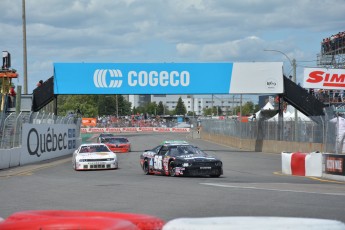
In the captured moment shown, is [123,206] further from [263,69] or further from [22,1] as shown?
[22,1]

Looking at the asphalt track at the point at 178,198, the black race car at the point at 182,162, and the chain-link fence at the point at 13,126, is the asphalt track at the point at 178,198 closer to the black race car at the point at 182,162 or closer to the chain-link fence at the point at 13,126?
the black race car at the point at 182,162

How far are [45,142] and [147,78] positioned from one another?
6836 millimetres

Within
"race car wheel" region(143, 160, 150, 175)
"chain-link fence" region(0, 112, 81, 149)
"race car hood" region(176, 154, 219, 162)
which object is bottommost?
"race car wheel" region(143, 160, 150, 175)

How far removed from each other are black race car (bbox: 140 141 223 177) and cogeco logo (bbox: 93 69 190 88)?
50.9ft

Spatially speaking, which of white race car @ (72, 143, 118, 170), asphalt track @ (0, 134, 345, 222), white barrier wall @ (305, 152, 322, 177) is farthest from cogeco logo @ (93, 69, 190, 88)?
asphalt track @ (0, 134, 345, 222)

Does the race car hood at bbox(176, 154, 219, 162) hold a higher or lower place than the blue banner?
lower

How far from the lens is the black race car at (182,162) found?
71.3 ft

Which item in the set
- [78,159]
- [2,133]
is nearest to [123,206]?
[78,159]

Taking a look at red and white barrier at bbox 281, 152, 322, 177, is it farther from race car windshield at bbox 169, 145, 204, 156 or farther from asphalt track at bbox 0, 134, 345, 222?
asphalt track at bbox 0, 134, 345, 222

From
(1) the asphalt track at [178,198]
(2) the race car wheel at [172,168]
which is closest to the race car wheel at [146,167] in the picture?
(2) the race car wheel at [172,168]

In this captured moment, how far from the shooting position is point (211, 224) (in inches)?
204

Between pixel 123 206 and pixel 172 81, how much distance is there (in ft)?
86.5

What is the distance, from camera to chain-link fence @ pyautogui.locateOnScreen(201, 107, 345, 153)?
2977cm

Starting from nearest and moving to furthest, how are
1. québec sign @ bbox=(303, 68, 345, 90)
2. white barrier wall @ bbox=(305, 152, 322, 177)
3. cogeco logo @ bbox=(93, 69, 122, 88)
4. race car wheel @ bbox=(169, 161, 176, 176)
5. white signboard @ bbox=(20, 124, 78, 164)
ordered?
race car wheel @ bbox=(169, 161, 176, 176) → white barrier wall @ bbox=(305, 152, 322, 177) → white signboard @ bbox=(20, 124, 78, 164) → québec sign @ bbox=(303, 68, 345, 90) → cogeco logo @ bbox=(93, 69, 122, 88)
